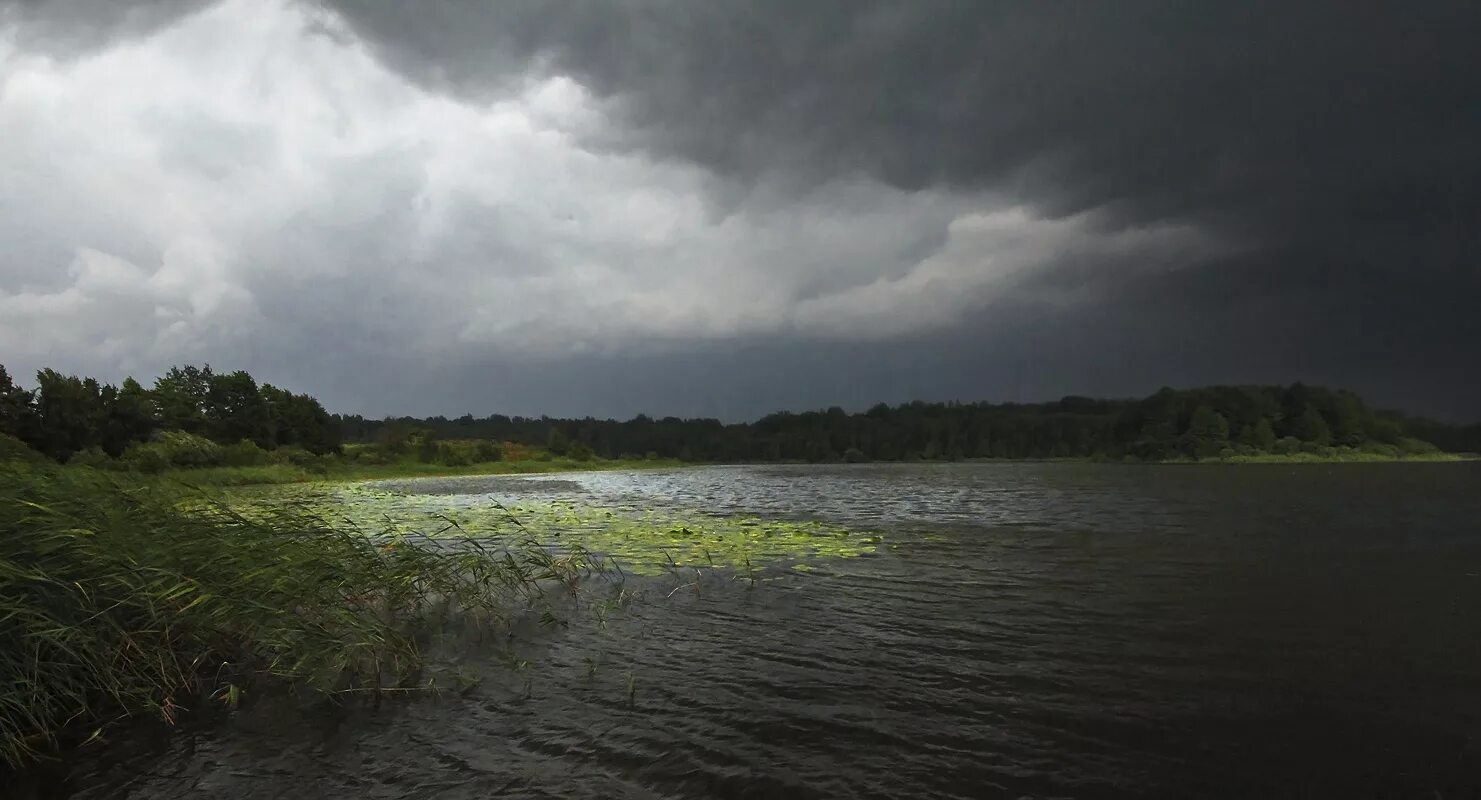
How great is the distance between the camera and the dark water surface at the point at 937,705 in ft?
23.3

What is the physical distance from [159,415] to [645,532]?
232 feet

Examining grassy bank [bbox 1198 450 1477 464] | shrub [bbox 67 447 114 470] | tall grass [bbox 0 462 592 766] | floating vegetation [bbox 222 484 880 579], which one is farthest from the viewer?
grassy bank [bbox 1198 450 1477 464]

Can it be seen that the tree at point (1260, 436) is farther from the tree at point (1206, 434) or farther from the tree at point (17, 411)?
the tree at point (17, 411)

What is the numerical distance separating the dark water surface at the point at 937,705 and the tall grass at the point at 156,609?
3.04 ft

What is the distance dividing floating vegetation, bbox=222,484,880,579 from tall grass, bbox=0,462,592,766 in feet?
11.6

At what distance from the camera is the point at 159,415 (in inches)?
2744

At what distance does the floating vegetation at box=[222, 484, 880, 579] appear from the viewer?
19.3 m

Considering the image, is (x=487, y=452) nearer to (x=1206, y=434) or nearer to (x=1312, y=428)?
(x=1206, y=434)

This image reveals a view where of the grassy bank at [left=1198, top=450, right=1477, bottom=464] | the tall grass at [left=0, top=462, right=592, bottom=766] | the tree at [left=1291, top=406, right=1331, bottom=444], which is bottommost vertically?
the grassy bank at [left=1198, top=450, right=1477, bottom=464]

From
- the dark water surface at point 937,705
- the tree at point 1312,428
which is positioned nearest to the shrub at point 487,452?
the dark water surface at point 937,705

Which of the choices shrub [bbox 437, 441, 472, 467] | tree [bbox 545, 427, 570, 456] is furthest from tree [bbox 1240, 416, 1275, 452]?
shrub [bbox 437, 441, 472, 467]

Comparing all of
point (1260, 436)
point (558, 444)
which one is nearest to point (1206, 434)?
point (1260, 436)

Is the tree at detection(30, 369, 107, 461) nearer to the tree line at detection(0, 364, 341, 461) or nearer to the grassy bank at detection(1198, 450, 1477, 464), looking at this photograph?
the tree line at detection(0, 364, 341, 461)

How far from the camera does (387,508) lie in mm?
31844
